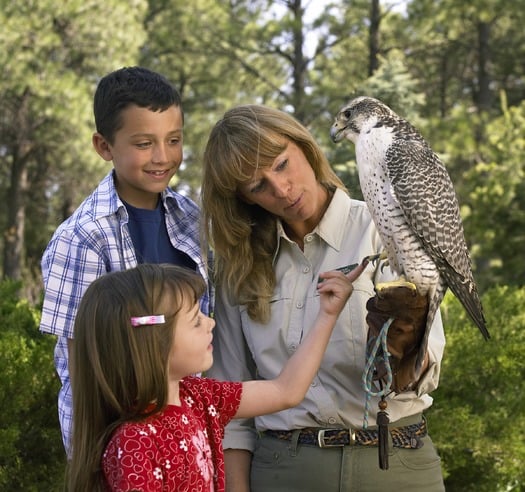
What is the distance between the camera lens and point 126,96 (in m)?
2.36

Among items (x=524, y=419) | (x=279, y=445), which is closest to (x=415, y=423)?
(x=279, y=445)

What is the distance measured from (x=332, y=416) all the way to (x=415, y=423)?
0.26m

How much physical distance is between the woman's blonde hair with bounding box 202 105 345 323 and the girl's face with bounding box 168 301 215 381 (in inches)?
16.8

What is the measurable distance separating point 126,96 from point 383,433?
1230 mm

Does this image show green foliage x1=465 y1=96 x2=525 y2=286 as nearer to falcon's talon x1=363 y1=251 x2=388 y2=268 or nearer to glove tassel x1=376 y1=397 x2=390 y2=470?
falcon's talon x1=363 y1=251 x2=388 y2=268

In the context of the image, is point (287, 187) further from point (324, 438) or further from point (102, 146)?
point (324, 438)

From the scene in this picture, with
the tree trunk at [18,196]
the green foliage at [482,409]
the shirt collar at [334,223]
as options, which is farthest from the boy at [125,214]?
the tree trunk at [18,196]

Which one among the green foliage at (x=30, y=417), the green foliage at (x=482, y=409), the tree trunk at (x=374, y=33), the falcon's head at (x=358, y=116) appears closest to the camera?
the falcon's head at (x=358, y=116)

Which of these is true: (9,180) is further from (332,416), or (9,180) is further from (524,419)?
(332,416)

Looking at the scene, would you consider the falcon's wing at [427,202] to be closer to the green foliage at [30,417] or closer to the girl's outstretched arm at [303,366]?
the girl's outstretched arm at [303,366]

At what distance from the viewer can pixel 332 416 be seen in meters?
2.18

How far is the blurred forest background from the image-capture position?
173 inches

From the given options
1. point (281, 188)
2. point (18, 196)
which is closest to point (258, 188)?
point (281, 188)

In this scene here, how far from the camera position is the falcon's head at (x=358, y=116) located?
237 cm
